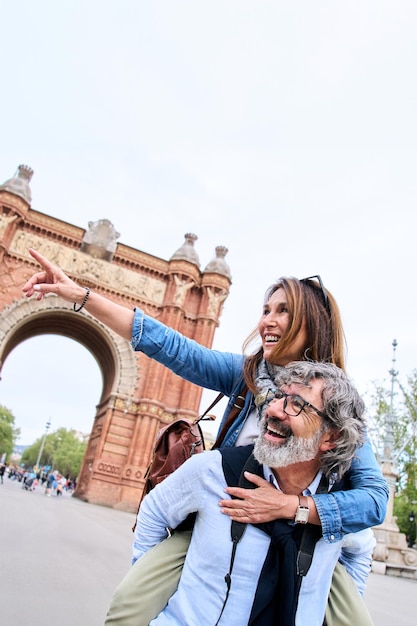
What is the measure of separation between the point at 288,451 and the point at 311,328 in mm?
594

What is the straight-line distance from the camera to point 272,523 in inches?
58.8

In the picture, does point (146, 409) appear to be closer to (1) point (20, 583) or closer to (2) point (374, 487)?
(1) point (20, 583)

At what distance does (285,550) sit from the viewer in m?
1.45

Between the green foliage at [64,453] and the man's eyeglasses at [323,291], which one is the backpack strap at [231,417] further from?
the green foliage at [64,453]

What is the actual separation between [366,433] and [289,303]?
0.61 meters

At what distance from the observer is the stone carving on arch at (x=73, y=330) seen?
742 inches

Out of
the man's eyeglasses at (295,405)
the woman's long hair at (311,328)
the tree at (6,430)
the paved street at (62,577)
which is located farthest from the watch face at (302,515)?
the tree at (6,430)

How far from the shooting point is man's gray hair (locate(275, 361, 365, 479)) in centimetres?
160

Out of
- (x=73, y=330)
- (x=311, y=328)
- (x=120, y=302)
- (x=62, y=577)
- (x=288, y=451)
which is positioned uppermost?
(x=120, y=302)

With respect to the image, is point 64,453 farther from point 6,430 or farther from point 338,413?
point 338,413

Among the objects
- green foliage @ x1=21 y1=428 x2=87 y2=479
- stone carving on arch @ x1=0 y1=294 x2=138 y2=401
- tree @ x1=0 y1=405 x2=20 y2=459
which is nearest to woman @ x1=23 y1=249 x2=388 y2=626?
stone carving on arch @ x1=0 y1=294 x2=138 y2=401

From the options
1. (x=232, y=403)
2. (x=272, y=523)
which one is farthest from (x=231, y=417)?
(x=272, y=523)

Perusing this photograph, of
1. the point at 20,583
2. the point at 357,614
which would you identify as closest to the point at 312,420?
the point at 357,614

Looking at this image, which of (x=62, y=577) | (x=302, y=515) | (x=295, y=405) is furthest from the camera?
(x=62, y=577)
